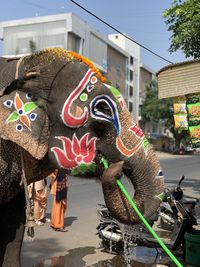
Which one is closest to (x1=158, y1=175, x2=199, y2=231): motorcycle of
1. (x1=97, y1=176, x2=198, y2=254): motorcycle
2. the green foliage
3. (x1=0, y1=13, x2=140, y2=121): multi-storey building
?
(x1=97, y1=176, x2=198, y2=254): motorcycle

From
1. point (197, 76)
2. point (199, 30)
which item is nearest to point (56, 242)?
point (197, 76)

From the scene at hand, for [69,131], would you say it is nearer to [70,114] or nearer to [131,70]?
[70,114]

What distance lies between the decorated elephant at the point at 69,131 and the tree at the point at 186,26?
5.35 m

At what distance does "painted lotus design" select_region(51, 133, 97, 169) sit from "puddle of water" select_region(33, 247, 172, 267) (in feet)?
10.8

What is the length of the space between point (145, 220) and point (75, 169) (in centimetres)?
50

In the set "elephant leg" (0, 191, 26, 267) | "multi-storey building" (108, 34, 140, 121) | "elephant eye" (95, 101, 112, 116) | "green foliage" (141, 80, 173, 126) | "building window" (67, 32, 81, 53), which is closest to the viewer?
"elephant eye" (95, 101, 112, 116)

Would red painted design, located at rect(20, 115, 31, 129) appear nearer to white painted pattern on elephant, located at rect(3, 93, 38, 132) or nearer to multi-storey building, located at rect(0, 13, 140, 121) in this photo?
white painted pattern on elephant, located at rect(3, 93, 38, 132)

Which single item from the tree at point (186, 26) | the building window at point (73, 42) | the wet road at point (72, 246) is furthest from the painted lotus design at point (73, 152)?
the building window at point (73, 42)

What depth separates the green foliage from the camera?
162ft

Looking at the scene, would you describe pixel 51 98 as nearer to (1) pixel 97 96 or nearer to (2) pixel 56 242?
(1) pixel 97 96

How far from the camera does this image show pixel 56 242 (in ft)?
22.7

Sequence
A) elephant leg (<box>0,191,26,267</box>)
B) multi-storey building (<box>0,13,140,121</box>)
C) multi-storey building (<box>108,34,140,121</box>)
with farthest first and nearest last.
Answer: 1. multi-storey building (<box>108,34,140,121</box>)
2. multi-storey building (<box>0,13,140,121</box>)
3. elephant leg (<box>0,191,26,267</box>)

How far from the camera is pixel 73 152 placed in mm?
→ 2779

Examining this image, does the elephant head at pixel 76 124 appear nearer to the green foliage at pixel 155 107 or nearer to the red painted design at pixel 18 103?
the red painted design at pixel 18 103
